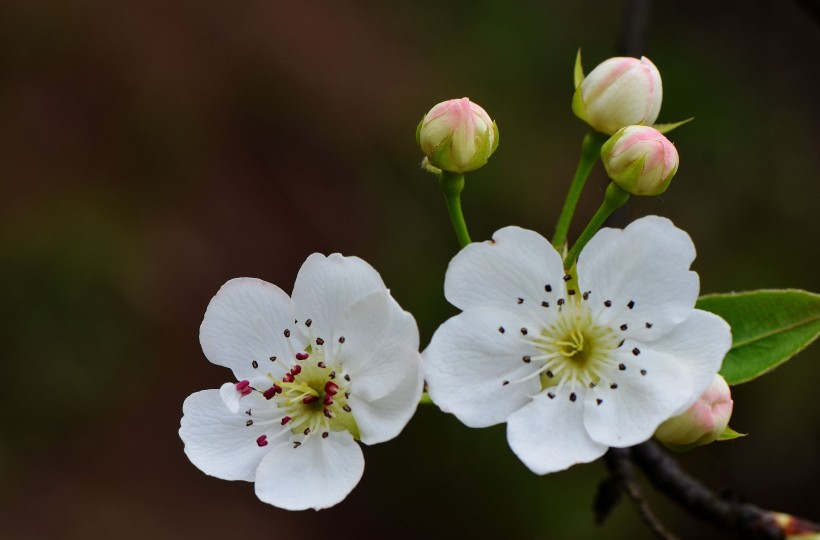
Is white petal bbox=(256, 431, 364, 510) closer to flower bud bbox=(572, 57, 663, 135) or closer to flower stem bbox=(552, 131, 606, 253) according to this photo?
flower stem bbox=(552, 131, 606, 253)

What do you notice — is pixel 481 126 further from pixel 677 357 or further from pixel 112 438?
pixel 112 438

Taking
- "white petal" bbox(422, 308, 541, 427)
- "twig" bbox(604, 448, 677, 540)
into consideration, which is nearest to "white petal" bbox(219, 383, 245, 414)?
"white petal" bbox(422, 308, 541, 427)

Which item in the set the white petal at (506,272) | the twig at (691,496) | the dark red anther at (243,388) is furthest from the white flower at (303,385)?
the twig at (691,496)

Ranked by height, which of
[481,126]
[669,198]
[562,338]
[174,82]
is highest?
[174,82]

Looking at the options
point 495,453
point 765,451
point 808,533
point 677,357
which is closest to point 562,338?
point 677,357

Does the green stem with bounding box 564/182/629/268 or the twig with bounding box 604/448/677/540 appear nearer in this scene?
the green stem with bounding box 564/182/629/268

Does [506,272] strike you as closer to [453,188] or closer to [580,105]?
[453,188]
